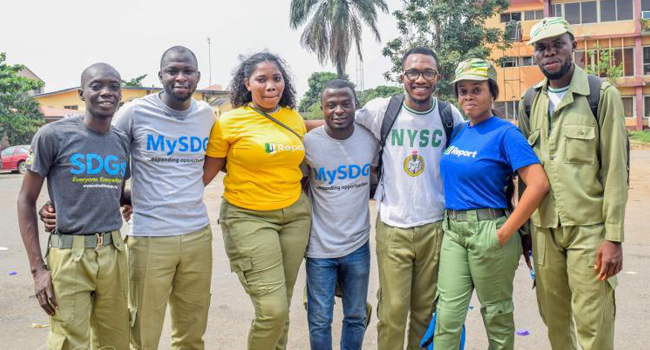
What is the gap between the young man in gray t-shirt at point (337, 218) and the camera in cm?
388

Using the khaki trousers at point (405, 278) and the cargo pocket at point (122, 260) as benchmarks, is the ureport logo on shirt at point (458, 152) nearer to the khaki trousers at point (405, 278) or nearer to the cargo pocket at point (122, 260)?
the khaki trousers at point (405, 278)

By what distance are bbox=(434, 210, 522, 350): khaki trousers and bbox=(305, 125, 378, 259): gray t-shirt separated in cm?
70

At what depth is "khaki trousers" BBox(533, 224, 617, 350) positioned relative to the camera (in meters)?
3.34

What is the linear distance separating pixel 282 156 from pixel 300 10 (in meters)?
27.4

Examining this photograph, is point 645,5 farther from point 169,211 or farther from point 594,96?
point 169,211

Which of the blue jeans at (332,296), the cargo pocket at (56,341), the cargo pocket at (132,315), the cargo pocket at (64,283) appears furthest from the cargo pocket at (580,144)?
the cargo pocket at (56,341)

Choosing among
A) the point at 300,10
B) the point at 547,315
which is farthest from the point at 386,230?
the point at 300,10

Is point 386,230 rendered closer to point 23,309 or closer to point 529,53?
point 23,309

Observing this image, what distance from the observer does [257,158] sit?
3713 mm

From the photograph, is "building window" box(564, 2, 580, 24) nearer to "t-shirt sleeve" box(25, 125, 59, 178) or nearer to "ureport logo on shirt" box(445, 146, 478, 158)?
"ureport logo on shirt" box(445, 146, 478, 158)

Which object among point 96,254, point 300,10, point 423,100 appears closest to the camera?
point 96,254

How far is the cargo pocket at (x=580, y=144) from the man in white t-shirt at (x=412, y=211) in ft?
2.57

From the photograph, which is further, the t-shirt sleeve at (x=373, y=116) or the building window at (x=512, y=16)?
the building window at (x=512, y=16)

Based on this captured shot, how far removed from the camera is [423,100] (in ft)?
12.5
